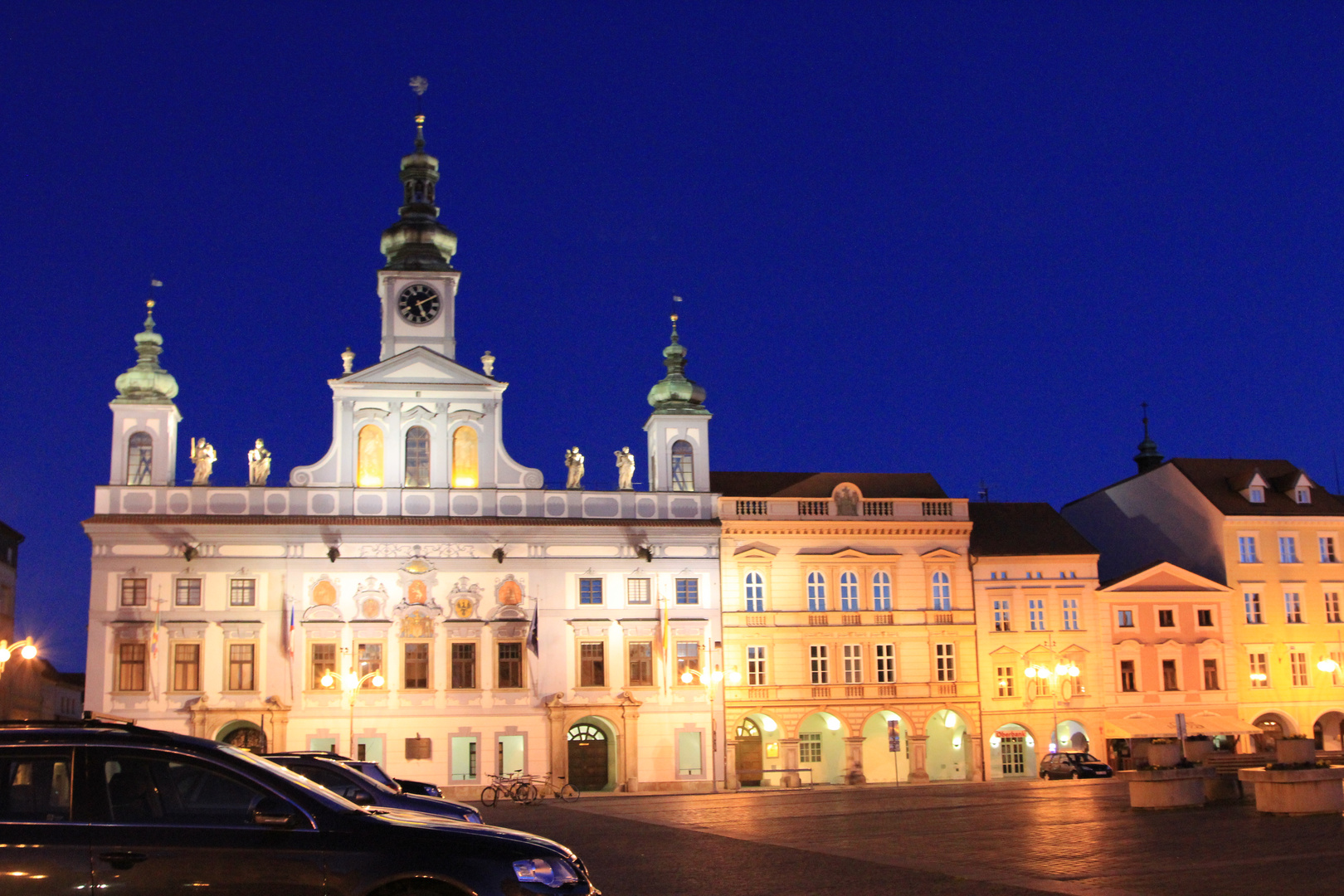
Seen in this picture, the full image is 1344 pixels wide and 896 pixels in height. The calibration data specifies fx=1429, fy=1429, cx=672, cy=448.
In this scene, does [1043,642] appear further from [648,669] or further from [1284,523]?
[648,669]

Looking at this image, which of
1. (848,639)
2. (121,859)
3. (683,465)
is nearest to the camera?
(121,859)

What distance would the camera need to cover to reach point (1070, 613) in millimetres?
56688

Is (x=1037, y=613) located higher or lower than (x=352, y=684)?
higher

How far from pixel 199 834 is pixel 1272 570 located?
57.3 metres

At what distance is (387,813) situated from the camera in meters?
9.41

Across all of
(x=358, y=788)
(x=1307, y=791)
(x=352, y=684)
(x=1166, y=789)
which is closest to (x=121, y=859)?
(x=358, y=788)

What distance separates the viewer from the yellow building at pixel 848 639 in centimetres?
5403

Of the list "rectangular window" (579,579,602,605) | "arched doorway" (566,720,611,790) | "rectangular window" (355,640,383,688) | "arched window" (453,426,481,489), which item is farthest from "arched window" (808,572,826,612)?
"rectangular window" (355,640,383,688)

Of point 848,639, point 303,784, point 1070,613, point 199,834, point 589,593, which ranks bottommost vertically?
point 199,834

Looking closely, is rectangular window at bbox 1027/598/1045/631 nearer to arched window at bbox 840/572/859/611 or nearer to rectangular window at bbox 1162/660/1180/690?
rectangular window at bbox 1162/660/1180/690

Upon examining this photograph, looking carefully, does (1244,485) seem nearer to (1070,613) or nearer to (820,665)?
(1070,613)

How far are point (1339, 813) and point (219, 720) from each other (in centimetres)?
3699

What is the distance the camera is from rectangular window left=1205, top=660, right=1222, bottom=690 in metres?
57.0

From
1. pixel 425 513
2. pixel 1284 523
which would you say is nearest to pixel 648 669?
pixel 425 513
